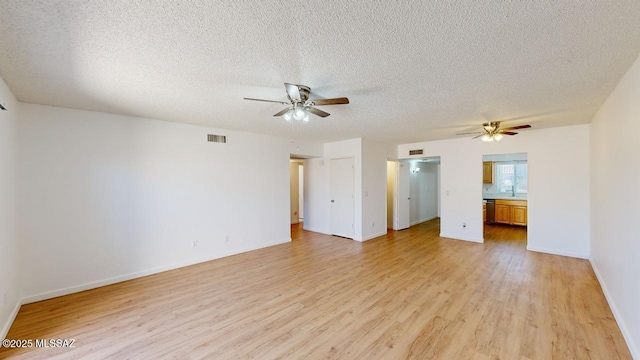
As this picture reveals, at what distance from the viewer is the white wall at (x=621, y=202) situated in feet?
6.88

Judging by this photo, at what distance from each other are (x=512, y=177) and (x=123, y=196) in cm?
1036

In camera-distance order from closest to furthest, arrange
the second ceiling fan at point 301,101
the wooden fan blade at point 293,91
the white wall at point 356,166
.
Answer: the wooden fan blade at point 293,91
the second ceiling fan at point 301,101
the white wall at point 356,166

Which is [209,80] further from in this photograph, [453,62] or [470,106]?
[470,106]

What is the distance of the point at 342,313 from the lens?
2762 millimetres

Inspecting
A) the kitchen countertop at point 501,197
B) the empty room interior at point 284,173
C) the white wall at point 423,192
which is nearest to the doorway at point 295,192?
the empty room interior at point 284,173

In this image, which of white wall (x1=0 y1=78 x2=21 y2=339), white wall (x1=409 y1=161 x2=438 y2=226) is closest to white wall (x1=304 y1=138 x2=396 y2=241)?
white wall (x1=409 y1=161 x2=438 y2=226)

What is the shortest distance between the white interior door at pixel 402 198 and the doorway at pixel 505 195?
2.02 metres

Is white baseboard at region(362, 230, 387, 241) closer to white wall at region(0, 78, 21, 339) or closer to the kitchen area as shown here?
the kitchen area

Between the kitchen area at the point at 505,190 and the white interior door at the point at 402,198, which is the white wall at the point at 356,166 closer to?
the white interior door at the point at 402,198

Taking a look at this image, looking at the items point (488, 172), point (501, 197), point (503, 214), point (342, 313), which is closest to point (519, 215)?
point (503, 214)

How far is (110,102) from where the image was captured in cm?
314

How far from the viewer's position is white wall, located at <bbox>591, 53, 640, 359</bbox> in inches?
82.6

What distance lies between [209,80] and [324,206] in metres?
4.89

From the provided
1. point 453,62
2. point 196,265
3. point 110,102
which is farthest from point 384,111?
point 196,265
